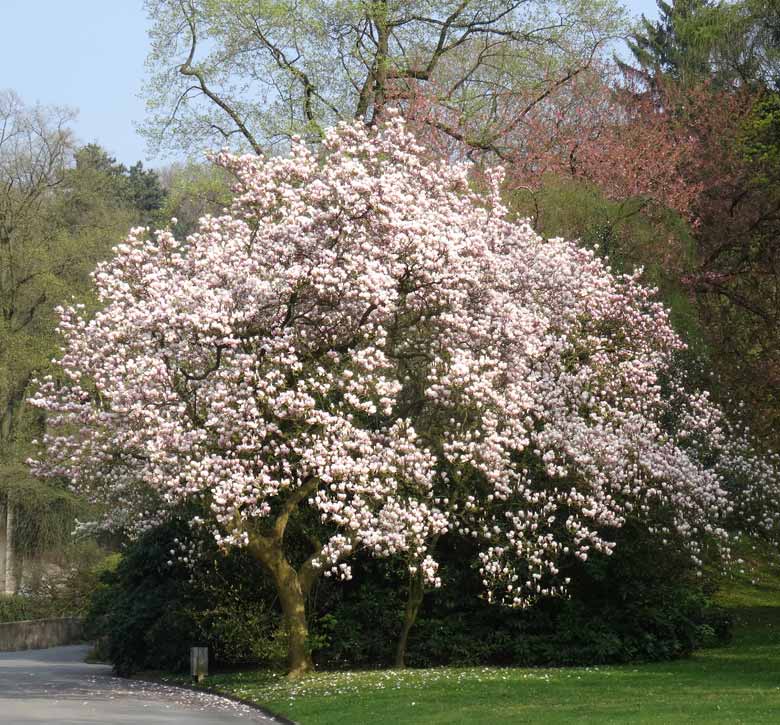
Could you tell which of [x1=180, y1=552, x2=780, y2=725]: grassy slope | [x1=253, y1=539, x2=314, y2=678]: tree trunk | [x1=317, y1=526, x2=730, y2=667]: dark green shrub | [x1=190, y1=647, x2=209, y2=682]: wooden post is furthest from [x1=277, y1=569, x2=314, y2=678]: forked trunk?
[x1=190, y1=647, x2=209, y2=682]: wooden post

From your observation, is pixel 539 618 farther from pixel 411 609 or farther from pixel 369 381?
pixel 369 381

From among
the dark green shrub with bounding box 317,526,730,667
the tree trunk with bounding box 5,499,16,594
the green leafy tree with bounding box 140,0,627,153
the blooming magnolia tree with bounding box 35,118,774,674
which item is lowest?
the dark green shrub with bounding box 317,526,730,667

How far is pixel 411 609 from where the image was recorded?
22938mm

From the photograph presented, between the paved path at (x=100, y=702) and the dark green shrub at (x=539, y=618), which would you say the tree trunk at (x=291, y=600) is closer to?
the paved path at (x=100, y=702)

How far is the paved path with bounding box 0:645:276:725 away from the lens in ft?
53.5

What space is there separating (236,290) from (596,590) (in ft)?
33.5

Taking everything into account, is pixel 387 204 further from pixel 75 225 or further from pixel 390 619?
pixel 75 225

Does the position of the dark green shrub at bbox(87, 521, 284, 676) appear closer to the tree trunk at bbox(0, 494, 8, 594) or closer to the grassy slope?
the grassy slope

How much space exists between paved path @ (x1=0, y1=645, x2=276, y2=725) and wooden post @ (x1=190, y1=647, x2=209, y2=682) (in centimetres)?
62

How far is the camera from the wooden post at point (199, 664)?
2331 cm

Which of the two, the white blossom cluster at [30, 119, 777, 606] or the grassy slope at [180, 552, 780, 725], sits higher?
the white blossom cluster at [30, 119, 777, 606]

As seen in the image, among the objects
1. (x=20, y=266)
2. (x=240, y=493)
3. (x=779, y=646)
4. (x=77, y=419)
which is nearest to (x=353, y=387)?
(x=240, y=493)

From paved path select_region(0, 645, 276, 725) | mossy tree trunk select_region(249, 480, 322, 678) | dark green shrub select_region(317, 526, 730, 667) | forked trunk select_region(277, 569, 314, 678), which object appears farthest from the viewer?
dark green shrub select_region(317, 526, 730, 667)

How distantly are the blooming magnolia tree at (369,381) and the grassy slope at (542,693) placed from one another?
1765 mm
